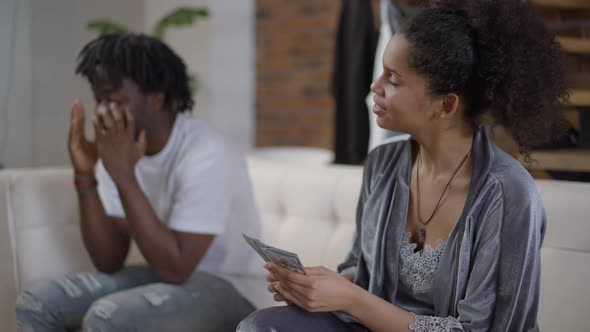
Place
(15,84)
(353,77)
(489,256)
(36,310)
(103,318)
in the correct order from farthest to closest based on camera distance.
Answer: (353,77) → (15,84) → (36,310) → (103,318) → (489,256)

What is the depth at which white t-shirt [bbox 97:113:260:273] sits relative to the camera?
1.82m

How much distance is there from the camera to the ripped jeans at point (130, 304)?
1666 mm

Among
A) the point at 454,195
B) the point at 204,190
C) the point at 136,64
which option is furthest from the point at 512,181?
the point at 136,64

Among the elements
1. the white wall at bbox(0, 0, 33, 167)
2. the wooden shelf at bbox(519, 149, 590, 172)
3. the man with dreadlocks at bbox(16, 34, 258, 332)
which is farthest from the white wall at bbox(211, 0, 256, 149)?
the wooden shelf at bbox(519, 149, 590, 172)

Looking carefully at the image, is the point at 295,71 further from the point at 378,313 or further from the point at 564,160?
the point at 378,313

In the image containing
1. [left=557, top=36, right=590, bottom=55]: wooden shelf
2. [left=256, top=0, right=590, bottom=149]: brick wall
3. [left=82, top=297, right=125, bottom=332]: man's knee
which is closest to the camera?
[left=82, top=297, right=125, bottom=332]: man's knee

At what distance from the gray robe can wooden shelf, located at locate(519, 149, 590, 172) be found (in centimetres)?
54

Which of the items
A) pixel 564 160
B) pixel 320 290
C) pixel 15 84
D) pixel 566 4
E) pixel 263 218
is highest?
pixel 566 4

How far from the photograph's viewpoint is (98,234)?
1959mm

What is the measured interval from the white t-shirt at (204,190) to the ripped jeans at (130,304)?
0.11m

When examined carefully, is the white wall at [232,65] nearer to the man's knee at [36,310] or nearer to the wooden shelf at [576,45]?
the wooden shelf at [576,45]

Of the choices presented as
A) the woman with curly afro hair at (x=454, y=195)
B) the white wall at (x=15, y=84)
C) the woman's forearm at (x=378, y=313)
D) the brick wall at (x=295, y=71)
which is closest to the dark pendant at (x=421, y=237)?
the woman with curly afro hair at (x=454, y=195)

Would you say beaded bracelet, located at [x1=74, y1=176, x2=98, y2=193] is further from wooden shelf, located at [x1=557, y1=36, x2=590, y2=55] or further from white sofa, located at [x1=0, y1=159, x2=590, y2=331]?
wooden shelf, located at [x1=557, y1=36, x2=590, y2=55]

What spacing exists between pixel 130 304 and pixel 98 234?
0.34 meters
